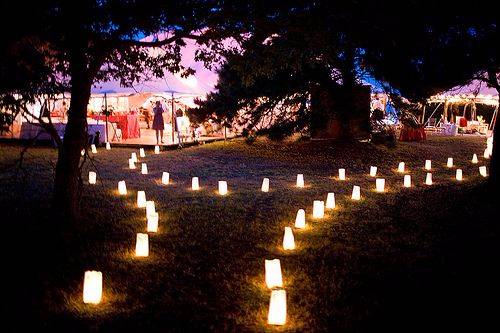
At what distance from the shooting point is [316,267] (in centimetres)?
521

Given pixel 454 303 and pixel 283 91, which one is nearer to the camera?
pixel 454 303

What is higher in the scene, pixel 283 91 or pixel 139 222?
pixel 283 91

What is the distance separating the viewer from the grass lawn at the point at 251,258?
13.3 ft

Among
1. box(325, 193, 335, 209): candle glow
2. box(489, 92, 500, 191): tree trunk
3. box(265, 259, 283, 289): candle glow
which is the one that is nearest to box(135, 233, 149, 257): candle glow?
box(265, 259, 283, 289): candle glow

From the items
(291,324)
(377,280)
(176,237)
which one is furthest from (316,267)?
(176,237)

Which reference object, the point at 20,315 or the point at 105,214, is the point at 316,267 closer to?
the point at 20,315

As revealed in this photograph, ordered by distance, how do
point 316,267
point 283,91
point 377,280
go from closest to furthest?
1. point 377,280
2. point 316,267
3. point 283,91

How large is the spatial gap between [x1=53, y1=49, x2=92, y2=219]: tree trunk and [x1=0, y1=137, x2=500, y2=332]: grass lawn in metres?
0.41

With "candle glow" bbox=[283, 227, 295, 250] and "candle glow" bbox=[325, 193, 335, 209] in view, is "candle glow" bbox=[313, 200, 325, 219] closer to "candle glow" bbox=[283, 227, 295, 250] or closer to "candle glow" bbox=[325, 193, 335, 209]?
"candle glow" bbox=[325, 193, 335, 209]

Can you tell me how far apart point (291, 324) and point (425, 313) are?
1.21 m

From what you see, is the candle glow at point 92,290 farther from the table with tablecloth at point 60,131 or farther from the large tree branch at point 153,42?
the table with tablecloth at point 60,131

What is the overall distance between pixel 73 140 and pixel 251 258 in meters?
2.84

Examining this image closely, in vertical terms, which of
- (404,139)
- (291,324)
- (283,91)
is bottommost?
(291,324)

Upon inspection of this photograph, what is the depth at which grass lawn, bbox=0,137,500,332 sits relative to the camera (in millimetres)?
4039
